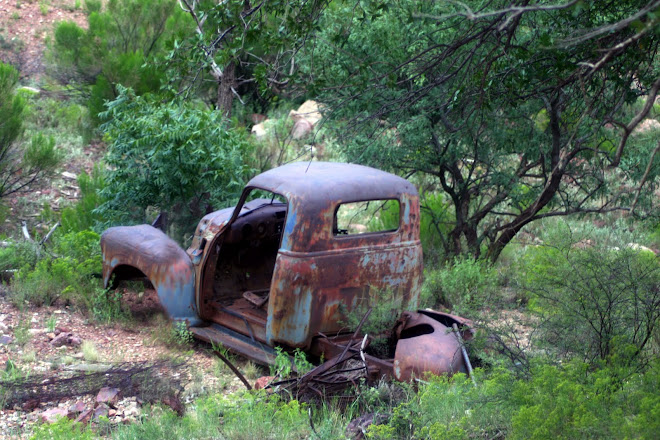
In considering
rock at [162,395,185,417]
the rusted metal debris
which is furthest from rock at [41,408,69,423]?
rock at [162,395,185,417]

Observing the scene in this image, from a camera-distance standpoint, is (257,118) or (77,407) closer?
(77,407)

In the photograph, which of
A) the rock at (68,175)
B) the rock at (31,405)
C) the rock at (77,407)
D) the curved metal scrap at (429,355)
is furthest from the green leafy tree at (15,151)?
the curved metal scrap at (429,355)

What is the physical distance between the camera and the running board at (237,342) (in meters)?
5.85

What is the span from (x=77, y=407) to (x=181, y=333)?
1709 millimetres

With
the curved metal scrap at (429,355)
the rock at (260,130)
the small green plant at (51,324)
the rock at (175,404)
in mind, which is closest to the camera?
the rock at (175,404)

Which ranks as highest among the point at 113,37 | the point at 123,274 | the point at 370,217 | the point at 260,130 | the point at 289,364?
the point at 113,37

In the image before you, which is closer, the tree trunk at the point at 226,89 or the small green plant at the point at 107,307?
the small green plant at the point at 107,307

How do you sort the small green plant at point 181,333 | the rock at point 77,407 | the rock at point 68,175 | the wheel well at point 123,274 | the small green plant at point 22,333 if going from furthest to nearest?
the rock at point 68,175, the wheel well at point 123,274, the small green plant at point 181,333, the small green plant at point 22,333, the rock at point 77,407

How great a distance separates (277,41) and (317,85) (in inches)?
16.6

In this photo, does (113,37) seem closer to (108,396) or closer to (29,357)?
(29,357)

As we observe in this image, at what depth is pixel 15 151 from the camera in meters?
10.6

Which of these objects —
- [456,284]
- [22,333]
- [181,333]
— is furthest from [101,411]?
[456,284]

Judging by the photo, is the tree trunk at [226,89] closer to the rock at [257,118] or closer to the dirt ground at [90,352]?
the dirt ground at [90,352]

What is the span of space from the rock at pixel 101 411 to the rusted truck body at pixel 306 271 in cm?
149
